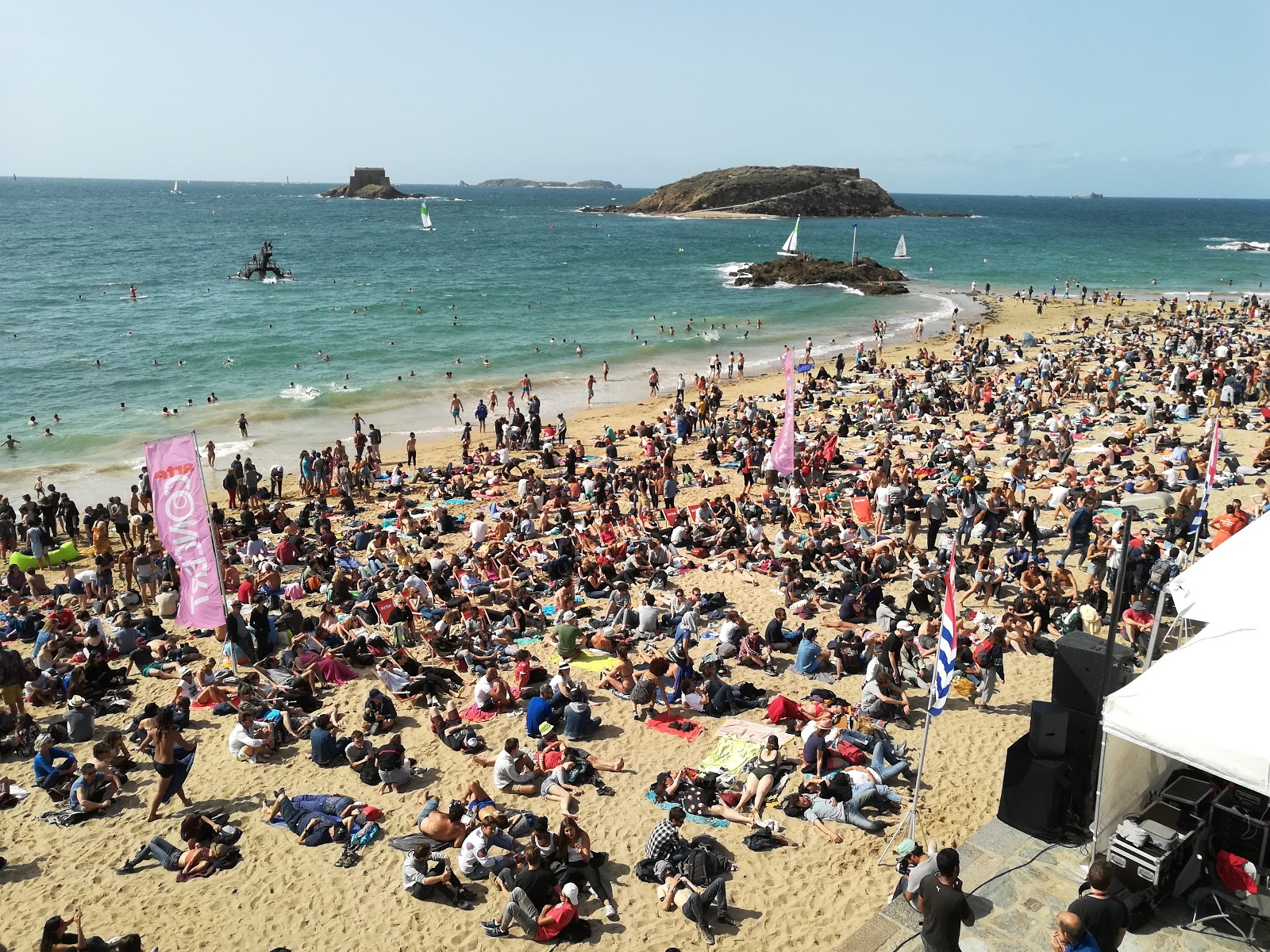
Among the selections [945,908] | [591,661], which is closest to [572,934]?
[945,908]

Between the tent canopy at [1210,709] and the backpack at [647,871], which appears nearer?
the tent canopy at [1210,709]

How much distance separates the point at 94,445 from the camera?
1021 inches

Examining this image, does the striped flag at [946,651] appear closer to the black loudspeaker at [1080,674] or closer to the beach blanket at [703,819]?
the black loudspeaker at [1080,674]

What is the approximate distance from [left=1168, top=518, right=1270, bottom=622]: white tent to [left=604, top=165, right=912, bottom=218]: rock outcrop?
140380 millimetres

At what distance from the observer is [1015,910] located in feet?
21.8

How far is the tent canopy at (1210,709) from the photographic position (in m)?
5.68

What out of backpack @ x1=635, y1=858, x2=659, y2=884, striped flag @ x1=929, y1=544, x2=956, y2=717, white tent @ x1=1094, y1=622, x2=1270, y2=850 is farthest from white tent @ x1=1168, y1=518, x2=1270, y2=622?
backpack @ x1=635, y1=858, x2=659, y2=884

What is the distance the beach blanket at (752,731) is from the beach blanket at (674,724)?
12.0 inches

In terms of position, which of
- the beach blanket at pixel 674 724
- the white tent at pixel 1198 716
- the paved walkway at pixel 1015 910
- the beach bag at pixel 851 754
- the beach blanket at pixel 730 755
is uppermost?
the white tent at pixel 1198 716

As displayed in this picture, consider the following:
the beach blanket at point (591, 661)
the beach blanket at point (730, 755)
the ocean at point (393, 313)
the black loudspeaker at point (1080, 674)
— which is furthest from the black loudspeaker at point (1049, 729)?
the ocean at point (393, 313)

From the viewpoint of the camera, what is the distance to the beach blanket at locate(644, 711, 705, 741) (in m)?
10.0

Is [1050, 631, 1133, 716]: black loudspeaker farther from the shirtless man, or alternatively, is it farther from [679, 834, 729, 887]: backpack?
the shirtless man

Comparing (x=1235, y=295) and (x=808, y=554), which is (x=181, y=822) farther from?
(x=1235, y=295)

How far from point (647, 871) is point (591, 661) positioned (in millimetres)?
4350
